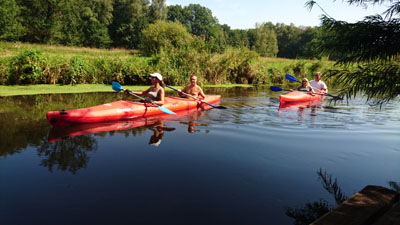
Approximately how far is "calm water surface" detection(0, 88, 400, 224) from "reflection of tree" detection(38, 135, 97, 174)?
0.04 ft

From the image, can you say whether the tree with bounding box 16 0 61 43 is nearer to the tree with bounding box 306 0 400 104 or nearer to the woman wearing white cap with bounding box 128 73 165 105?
the woman wearing white cap with bounding box 128 73 165 105

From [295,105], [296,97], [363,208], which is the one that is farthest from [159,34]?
[363,208]

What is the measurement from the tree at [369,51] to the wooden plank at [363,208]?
0.90m

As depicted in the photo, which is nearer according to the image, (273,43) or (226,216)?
(226,216)

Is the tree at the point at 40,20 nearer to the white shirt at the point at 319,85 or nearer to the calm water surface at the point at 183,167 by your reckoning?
the calm water surface at the point at 183,167

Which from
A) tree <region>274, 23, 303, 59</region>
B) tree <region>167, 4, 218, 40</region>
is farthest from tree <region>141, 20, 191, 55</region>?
tree <region>274, 23, 303, 59</region>

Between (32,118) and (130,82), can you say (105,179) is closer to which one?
(32,118)

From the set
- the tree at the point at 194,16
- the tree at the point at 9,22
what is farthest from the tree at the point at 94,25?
the tree at the point at 194,16

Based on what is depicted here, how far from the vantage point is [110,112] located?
579 cm

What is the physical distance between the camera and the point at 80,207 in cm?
250

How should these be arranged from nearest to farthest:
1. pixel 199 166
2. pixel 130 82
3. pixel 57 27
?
pixel 199 166 → pixel 130 82 → pixel 57 27

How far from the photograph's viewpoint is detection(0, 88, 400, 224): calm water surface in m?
2.48

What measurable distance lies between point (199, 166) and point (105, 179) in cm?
108

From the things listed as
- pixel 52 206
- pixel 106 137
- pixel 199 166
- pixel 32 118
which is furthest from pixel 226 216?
pixel 32 118
